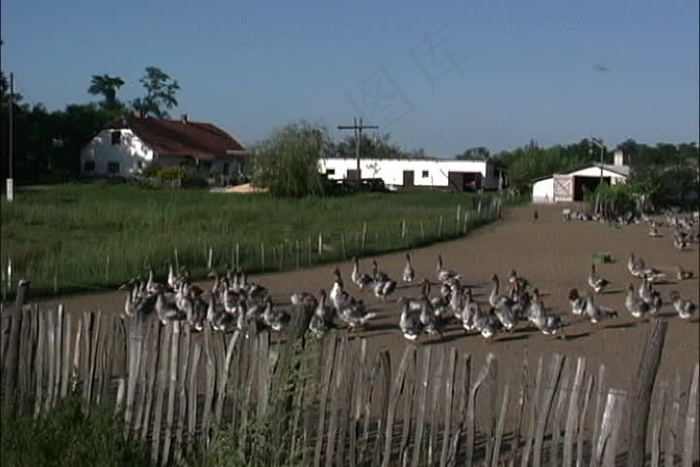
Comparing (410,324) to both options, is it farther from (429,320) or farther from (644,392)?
(644,392)

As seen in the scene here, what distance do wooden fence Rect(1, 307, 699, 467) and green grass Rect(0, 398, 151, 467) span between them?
15 cm

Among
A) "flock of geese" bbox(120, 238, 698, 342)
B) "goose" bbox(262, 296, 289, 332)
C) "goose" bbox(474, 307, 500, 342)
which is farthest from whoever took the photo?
"goose" bbox(474, 307, 500, 342)

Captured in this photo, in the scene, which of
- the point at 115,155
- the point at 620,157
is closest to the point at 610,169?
the point at 620,157

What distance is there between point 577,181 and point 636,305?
558 cm

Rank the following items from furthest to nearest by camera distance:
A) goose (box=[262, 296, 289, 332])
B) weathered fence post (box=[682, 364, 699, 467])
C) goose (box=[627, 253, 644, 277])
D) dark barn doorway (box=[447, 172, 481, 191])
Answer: goose (box=[627, 253, 644, 277]) < goose (box=[262, 296, 289, 332]) < dark barn doorway (box=[447, 172, 481, 191]) < weathered fence post (box=[682, 364, 699, 467])

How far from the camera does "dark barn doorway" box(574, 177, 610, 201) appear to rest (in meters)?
9.47

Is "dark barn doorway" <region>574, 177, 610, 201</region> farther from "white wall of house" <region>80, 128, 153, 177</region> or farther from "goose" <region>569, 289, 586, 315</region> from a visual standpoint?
"goose" <region>569, 289, 586, 315</region>

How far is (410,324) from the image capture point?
12.6 metres

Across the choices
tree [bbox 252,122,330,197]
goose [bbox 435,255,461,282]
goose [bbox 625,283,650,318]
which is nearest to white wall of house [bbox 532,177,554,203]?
tree [bbox 252,122,330,197]

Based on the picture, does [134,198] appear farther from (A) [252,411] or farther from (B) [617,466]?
(B) [617,466]

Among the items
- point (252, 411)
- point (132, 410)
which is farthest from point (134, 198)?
point (252, 411)

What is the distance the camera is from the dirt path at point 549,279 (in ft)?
39.1

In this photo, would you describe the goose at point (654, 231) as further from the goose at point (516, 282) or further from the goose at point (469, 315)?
the goose at point (469, 315)

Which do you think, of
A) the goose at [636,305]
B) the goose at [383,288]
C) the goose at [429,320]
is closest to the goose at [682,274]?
the goose at [636,305]
